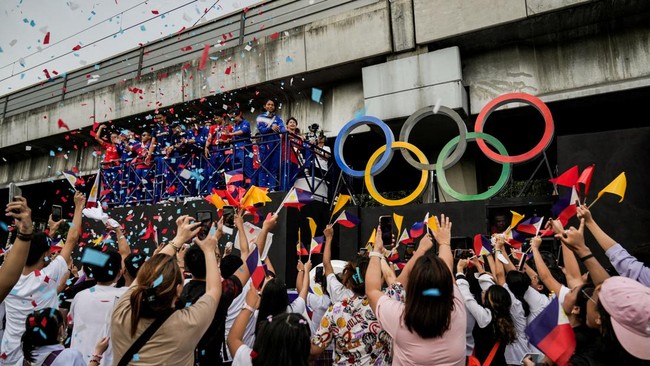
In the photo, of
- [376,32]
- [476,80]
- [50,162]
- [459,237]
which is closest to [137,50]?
[50,162]

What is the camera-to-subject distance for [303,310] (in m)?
3.59

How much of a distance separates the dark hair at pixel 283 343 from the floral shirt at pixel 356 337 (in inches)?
37.8

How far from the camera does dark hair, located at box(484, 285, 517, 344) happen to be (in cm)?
378

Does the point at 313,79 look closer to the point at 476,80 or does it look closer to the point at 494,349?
the point at 476,80

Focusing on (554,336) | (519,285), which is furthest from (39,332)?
(519,285)

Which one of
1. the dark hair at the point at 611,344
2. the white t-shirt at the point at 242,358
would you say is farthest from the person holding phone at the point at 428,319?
the white t-shirt at the point at 242,358

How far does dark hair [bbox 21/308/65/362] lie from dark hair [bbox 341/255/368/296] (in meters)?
2.06

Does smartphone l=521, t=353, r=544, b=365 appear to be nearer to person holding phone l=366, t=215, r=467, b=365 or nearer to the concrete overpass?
person holding phone l=366, t=215, r=467, b=365

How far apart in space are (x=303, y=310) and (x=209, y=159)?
21.2 ft

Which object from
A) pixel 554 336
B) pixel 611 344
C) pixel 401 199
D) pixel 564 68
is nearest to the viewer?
pixel 611 344

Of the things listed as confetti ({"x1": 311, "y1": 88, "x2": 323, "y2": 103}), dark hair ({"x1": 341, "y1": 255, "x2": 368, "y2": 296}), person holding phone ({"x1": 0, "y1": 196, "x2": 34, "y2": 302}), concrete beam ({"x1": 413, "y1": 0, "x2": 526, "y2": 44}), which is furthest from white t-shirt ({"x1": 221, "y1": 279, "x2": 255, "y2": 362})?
confetti ({"x1": 311, "y1": 88, "x2": 323, "y2": 103})

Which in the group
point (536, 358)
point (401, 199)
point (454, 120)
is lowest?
point (536, 358)

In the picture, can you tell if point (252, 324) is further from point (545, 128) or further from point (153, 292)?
point (545, 128)

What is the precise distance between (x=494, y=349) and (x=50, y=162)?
1748 centimetres
